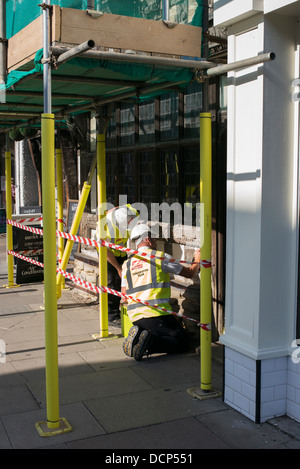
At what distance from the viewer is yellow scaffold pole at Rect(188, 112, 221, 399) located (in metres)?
5.12

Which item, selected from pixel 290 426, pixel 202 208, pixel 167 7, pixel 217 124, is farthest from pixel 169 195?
pixel 290 426

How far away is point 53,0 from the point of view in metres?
4.68

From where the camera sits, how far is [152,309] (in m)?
6.42

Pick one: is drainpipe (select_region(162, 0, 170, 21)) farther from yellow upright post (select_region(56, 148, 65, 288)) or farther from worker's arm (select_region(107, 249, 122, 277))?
yellow upright post (select_region(56, 148, 65, 288))

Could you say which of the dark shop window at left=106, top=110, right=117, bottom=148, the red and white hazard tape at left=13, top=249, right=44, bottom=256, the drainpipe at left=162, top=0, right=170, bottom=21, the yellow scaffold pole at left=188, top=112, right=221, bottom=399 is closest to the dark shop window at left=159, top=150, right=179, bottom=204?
the dark shop window at left=106, top=110, right=117, bottom=148

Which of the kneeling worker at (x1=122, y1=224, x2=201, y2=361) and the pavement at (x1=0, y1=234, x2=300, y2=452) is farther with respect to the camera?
the kneeling worker at (x1=122, y1=224, x2=201, y2=361)

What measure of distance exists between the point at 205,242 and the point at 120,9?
220 cm

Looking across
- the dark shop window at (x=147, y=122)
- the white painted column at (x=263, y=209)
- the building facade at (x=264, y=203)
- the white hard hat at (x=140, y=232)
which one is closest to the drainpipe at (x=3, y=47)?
the building facade at (x=264, y=203)

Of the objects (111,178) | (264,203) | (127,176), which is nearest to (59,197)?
(111,178)

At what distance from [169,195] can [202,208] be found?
2.40m

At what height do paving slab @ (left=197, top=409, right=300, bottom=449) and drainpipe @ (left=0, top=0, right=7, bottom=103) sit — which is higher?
drainpipe @ (left=0, top=0, right=7, bottom=103)

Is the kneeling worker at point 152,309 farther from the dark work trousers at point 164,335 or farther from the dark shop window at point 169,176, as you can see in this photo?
the dark shop window at point 169,176

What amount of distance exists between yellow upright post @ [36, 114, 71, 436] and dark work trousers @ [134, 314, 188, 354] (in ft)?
5.95

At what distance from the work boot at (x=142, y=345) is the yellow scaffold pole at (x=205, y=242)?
99cm
